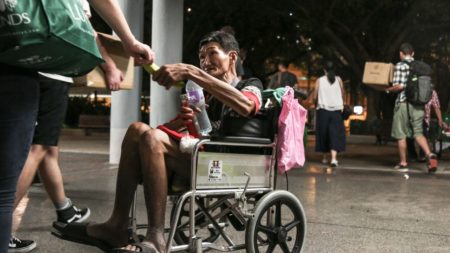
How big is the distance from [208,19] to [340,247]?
19049 mm

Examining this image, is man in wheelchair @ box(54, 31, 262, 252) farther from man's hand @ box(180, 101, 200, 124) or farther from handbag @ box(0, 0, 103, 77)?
handbag @ box(0, 0, 103, 77)

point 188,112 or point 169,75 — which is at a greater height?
point 169,75

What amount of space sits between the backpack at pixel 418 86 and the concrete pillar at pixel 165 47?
3.38 m

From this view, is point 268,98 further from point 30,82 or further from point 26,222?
point 26,222

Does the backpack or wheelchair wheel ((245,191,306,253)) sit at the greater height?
the backpack

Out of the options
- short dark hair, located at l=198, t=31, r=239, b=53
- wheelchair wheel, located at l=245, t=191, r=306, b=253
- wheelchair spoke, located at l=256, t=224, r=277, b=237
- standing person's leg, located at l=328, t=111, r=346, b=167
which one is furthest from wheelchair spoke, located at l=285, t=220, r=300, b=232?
standing person's leg, located at l=328, t=111, r=346, b=167

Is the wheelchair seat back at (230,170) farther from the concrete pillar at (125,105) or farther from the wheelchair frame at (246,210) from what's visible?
the concrete pillar at (125,105)

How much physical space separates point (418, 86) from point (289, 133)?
613cm

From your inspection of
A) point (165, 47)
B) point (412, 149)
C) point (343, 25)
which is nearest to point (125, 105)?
point (165, 47)

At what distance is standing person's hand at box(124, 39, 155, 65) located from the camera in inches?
114

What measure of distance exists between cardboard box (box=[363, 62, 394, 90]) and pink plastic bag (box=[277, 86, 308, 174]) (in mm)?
6584

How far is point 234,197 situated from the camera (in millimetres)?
3635

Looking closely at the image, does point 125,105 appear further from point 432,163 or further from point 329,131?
point 432,163

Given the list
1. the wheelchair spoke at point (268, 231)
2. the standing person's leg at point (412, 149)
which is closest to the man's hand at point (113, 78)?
the wheelchair spoke at point (268, 231)
